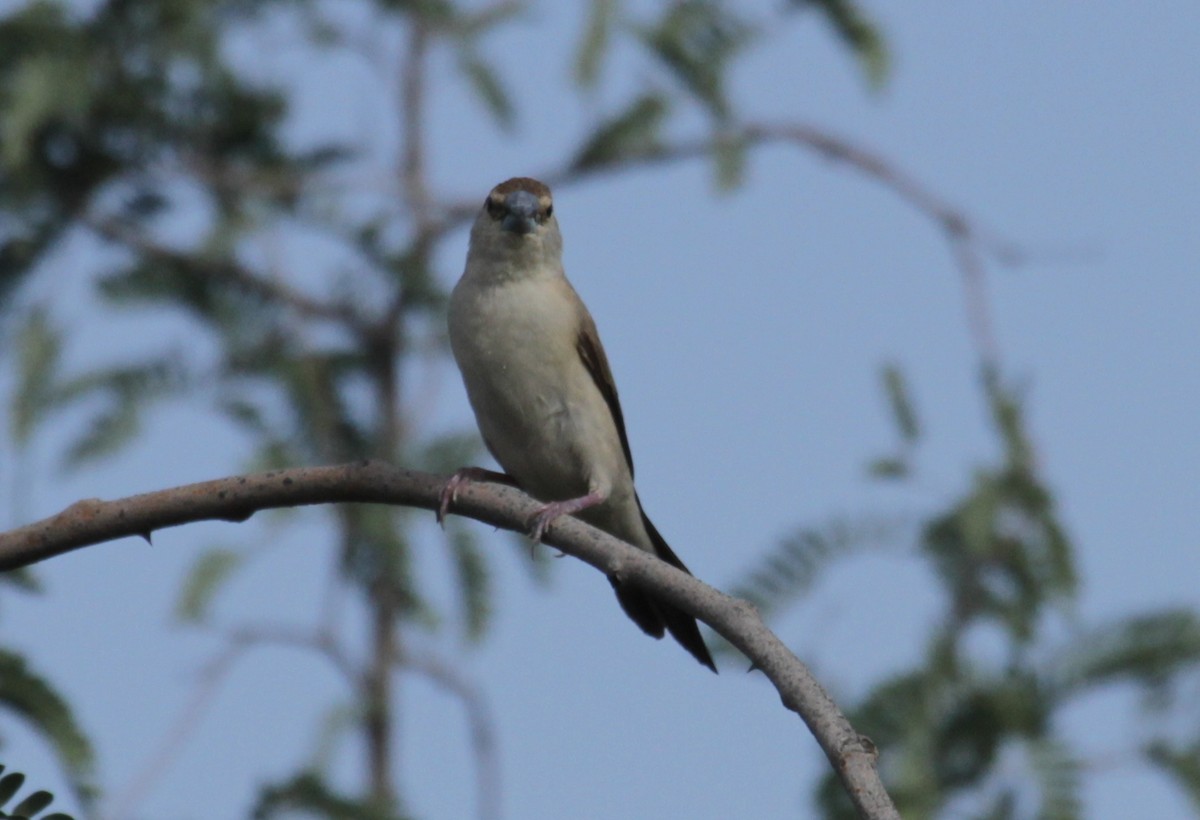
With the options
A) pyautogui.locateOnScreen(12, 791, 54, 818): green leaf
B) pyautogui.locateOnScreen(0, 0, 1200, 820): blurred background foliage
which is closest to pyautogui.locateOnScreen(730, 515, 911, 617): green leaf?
pyautogui.locateOnScreen(0, 0, 1200, 820): blurred background foliage

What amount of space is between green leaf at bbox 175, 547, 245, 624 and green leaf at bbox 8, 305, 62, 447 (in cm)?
87

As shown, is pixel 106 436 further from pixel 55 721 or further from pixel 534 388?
pixel 55 721

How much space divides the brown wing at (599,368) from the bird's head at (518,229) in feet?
0.89

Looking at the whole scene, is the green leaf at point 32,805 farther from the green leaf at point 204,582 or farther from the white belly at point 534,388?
the green leaf at point 204,582

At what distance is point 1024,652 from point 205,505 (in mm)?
3296

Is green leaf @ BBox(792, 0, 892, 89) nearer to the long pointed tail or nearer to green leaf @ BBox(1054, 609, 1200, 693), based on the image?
green leaf @ BBox(1054, 609, 1200, 693)

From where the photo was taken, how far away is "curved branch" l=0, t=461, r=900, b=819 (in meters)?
2.90

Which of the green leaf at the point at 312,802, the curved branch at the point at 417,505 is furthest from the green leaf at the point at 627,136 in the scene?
the curved branch at the point at 417,505

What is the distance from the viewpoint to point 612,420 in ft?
19.9

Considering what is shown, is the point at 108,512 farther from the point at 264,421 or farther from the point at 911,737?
the point at 264,421

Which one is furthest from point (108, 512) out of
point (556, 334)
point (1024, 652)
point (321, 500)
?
point (1024, 652)

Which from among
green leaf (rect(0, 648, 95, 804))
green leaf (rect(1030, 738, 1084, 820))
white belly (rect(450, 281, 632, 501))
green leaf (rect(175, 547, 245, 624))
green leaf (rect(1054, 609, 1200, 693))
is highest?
green leaf (rect(175, 547, 245, 624))

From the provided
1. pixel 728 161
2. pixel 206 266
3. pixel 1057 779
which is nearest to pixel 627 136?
pixel 728 161

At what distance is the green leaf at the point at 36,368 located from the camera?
6.73 metres
